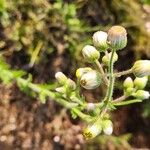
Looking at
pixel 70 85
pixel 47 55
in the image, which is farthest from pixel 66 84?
pixel 47 55

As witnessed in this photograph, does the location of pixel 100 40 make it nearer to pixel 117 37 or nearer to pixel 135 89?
pixel 117 37

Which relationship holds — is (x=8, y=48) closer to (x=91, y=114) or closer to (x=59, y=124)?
(x=59, y=124)

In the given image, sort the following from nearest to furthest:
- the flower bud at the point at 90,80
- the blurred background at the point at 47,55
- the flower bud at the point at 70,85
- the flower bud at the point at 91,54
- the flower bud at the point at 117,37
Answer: the flower bud at the point at 117,37 → the flower bud at the point at 90,80 → the flower bud at the point at 91,54 → the flower bud at the point at 70,85 → the blurred background at the point at 47,55

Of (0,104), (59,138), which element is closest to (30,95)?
(0,104)

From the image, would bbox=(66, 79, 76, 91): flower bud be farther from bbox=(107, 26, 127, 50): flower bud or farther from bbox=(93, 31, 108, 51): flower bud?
bbox=(107, 26, 127, 50): flower bud

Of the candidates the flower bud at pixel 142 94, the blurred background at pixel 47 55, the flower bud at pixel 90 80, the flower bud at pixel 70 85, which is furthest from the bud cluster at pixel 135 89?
the blurred background at pixel 47 55

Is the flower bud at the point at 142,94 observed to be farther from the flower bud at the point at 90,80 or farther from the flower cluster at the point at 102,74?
the flower bud at the point at 90,80

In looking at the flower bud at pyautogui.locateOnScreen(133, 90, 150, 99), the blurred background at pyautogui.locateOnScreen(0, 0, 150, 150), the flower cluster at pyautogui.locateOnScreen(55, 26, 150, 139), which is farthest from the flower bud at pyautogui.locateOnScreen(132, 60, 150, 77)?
the blurred background at pyautogui.locateOnScreen(0, 0, 150, 150)
